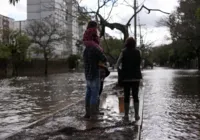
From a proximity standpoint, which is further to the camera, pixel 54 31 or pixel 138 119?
pixel 54 31

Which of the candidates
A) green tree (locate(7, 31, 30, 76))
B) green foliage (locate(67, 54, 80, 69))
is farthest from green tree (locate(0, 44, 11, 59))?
green foliage (locate(67, 54, 80, 69))

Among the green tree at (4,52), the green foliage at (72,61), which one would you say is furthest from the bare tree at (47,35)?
the green foliage at (72,61)

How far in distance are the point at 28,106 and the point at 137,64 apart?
4808mm

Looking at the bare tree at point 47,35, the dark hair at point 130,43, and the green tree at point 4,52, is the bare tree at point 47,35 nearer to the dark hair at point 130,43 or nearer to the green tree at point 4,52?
the green tree at point 4,52

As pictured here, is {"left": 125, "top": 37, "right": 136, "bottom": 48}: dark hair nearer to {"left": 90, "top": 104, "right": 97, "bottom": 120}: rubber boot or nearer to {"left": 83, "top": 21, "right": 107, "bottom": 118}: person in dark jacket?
{"left": 83, "top": 21, "right": 107, "bottom": 118}: person in dark jacket

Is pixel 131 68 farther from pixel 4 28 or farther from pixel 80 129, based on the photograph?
pixel 4 28

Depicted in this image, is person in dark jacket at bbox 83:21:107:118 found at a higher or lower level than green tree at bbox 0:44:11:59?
lower

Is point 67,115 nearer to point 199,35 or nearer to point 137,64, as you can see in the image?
point 137,64

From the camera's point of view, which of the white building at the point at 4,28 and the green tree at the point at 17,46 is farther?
the white building at the point at 4,28

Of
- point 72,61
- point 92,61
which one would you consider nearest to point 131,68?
point 92,61

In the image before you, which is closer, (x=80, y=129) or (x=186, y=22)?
(x=80, y=129)

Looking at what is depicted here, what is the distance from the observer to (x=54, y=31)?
53.8 meters

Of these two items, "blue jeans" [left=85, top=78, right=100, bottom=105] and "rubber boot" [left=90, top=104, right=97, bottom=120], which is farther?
"rubber boot" [left=90, top=104, right=97, bottom=120]

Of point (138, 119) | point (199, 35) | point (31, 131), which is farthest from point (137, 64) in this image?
point (199, 35)
